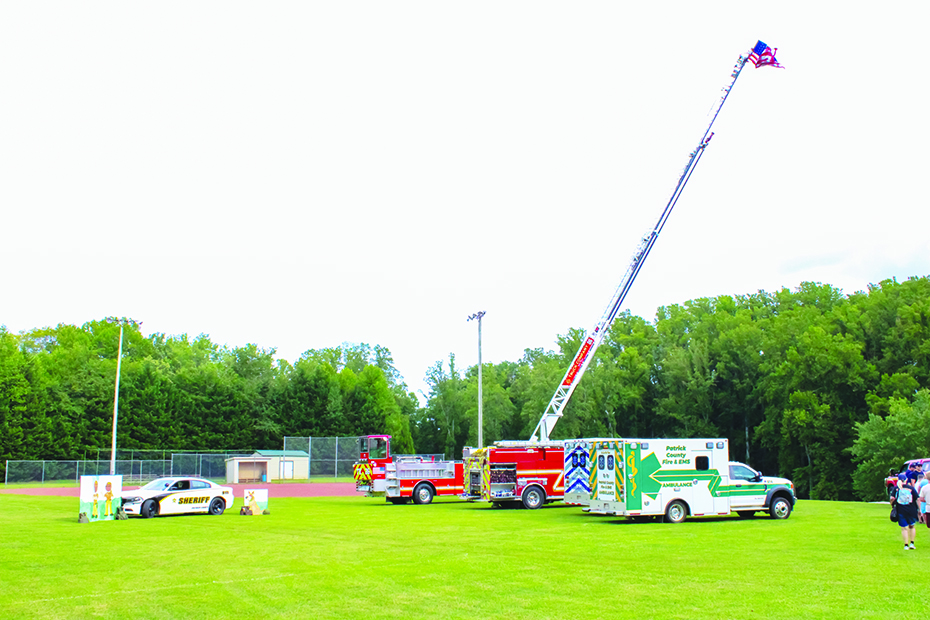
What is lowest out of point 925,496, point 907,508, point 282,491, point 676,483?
point 282,491

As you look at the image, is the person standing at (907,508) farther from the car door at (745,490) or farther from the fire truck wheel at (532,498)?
the fire truck wheel at (532,498)

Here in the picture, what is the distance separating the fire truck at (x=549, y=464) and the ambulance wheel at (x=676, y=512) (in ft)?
8.14

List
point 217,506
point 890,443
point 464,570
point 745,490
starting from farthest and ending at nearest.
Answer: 1. point 890,443
2. point 217,506
3. point 745,490
4. point 464,570

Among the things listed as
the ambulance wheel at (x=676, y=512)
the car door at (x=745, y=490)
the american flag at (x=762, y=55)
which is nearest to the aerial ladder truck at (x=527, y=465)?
the american flag at (x=762, y=55)

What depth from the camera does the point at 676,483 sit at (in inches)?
877

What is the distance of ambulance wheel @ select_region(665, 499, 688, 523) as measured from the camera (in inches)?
869

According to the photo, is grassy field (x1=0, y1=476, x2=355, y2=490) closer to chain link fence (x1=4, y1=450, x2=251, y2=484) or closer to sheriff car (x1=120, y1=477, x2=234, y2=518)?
chain link fence (x1=4, y1=450, x2=251, y2=484)

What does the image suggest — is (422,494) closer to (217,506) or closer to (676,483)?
(217,506)

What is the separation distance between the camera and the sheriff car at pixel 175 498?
2581cm

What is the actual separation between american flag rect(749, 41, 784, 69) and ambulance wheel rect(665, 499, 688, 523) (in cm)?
2056

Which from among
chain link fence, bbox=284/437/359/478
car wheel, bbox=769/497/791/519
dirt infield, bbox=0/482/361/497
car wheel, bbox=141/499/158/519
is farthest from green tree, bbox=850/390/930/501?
car wheel, bbox=141/499/158/519

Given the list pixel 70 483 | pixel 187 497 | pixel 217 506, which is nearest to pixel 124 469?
pixel 70 483

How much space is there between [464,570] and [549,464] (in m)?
16.6

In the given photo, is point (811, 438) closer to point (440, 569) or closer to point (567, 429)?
point (567, 429)
